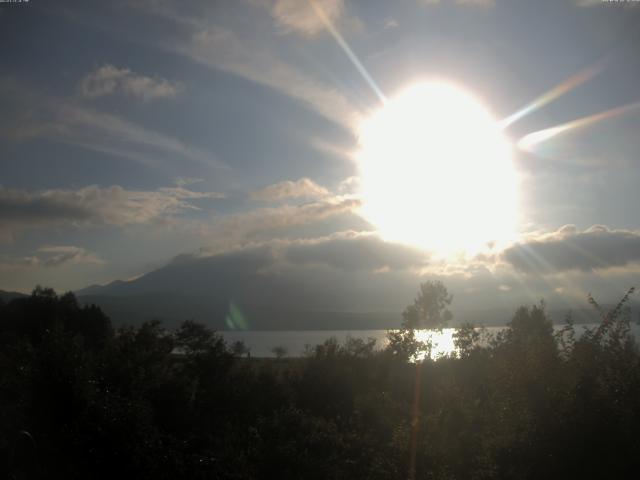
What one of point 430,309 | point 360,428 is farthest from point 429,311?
point 360,428

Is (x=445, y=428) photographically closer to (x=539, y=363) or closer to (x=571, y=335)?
(x=539, y=363)

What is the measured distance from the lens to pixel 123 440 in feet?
39.7

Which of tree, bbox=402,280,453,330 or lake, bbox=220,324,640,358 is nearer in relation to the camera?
lake, bbox=220,324,640,358

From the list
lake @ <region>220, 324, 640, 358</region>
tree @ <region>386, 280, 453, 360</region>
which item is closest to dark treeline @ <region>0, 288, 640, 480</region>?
lake @ <region>220, 324, 640, 358</region>

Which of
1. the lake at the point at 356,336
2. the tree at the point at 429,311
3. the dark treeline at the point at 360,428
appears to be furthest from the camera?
the tree at the point at 429,311

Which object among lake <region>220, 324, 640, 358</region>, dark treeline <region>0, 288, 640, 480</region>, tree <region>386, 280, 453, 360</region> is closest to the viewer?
dark treeline <region>0, 288, 640, 480</region>

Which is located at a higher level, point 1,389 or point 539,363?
point 539,363

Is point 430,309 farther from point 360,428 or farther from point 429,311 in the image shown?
point 360,428

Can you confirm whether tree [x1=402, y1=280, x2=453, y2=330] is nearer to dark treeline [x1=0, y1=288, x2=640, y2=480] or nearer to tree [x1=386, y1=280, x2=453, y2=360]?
tree [x1=386, y1=280, x2=453, y2=360]

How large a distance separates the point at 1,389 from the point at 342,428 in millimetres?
10727

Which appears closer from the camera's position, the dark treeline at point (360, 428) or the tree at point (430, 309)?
the dark treeline at point (360, 428)

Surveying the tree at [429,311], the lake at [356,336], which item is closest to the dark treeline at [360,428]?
the lake at [356,336]

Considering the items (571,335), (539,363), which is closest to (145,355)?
(539,363)

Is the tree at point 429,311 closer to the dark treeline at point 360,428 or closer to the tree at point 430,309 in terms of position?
the tree at point 430,309
